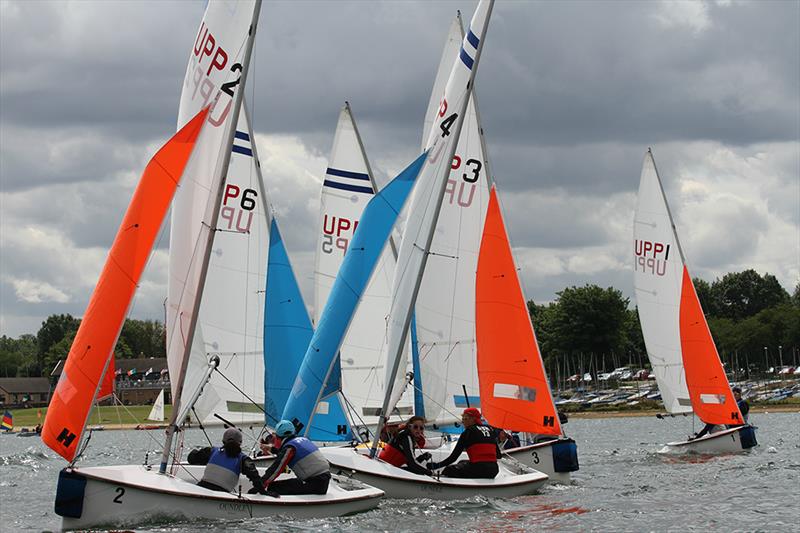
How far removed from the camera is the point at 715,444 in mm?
34812

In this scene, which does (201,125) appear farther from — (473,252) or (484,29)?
(473,252)

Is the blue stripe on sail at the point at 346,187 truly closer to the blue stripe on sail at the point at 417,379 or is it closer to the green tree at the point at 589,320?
the blue stripe on sail at the point at 417,379

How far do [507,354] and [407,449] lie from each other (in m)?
4.66

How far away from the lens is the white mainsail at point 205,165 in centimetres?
1908

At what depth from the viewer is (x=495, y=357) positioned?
995 inches

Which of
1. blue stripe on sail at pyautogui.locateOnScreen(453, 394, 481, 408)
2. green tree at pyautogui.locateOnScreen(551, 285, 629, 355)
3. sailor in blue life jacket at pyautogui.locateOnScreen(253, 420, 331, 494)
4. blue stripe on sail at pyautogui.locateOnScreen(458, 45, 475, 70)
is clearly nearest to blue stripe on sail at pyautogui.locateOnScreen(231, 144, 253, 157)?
blue stripe on sail at pyautogui.locateOnScreen(458, 45, 475, 70)

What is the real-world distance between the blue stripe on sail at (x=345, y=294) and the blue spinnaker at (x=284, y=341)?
5.44 metres

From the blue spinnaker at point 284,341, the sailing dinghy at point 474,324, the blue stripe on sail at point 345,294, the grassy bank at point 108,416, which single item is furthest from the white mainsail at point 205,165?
the grassy bank at point 108,416

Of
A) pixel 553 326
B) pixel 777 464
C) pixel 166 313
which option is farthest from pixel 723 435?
pixel 553 326

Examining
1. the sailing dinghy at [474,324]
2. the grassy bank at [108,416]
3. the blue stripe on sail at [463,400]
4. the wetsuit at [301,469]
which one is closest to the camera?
the wetsuit at [301,469]

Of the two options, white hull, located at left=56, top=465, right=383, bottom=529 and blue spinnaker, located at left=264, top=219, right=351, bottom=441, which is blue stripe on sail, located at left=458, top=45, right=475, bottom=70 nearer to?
blue spinnaker, located at left=264, top=219, right=351, bottom=441

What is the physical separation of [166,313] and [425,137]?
13282 mm

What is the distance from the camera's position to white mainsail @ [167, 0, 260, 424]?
Result: 19.1m

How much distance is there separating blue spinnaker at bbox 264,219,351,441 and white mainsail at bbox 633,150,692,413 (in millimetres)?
13463
